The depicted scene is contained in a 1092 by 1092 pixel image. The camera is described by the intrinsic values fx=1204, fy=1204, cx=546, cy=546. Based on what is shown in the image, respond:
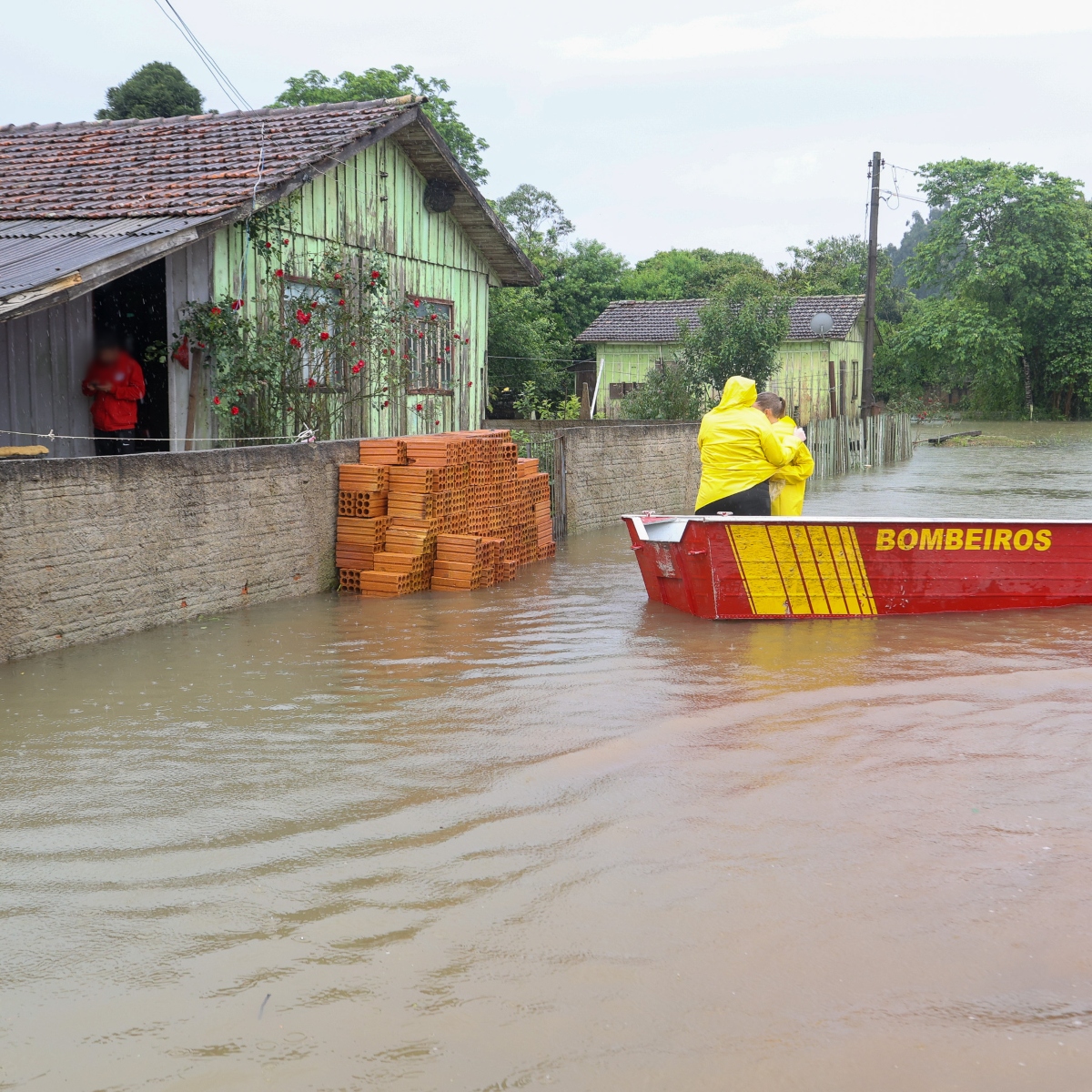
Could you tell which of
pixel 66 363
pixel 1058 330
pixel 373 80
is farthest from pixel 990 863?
pixel 1058 330

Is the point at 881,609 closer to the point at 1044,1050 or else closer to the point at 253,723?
the point at 253,723

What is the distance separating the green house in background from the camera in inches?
1578

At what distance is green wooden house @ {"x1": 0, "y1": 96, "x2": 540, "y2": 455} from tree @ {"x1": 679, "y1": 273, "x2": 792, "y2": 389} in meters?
9.88

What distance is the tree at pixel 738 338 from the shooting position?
2652 cm

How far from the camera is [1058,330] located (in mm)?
51375

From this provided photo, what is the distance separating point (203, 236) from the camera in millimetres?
11164

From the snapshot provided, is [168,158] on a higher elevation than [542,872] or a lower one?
higher

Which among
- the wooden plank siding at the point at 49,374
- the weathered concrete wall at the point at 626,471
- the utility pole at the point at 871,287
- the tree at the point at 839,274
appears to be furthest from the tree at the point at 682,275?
the wooden plank siding at the point at 49,374

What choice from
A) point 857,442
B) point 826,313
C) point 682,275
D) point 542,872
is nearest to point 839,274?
point 682,275

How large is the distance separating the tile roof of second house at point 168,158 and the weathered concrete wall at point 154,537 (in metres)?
2.87

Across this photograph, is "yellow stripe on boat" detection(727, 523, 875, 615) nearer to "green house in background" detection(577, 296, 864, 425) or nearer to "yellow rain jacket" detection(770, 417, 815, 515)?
"yellow rain jacket" detection(770, 417, 815, 515)

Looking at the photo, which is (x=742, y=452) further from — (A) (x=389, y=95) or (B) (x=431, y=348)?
(A) (x=389, y=95)

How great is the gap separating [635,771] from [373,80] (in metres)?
41.5

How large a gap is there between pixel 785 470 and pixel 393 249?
24.6 ft
